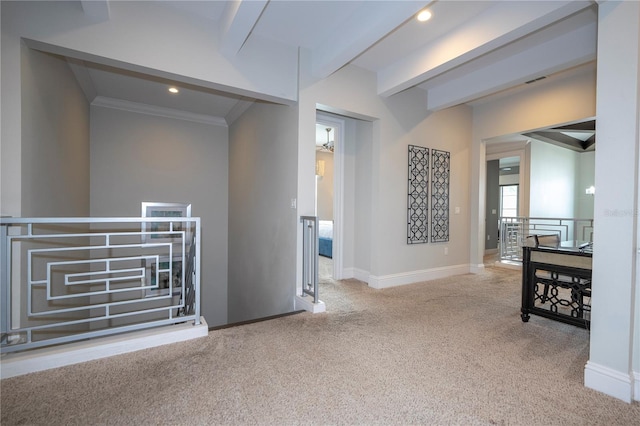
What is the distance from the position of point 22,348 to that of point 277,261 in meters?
2.29

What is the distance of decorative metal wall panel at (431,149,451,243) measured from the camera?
4371 millimetres

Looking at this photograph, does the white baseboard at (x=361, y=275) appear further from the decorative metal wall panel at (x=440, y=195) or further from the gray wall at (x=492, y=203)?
the gray wall at (x=492, y=203)

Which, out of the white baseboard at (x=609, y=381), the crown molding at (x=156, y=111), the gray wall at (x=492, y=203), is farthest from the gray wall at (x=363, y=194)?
the gray wall at (x=492, y=203)

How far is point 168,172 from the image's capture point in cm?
519

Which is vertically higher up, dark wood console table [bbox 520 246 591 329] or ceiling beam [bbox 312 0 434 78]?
ceiling beam [bbox 312 0 434 78]

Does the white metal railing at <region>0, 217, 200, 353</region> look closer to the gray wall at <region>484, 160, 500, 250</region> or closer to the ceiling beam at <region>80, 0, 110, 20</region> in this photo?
the ceiling beam at <region>80, 0, 110, 20</region>

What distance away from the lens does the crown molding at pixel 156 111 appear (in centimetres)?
459

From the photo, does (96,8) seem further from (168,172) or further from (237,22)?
(168,172)

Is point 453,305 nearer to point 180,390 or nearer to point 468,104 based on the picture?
point 180,390

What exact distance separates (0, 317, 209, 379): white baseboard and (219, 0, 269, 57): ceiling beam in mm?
2436

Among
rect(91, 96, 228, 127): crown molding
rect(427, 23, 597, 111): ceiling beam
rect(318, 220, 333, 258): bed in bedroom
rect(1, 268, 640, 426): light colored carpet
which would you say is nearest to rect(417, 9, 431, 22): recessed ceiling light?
rect(427, 23, 597, 111): ceiling beam

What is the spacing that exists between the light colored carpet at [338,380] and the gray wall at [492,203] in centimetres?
574

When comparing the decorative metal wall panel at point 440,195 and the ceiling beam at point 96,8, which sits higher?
the ceiling beam at point 96,8

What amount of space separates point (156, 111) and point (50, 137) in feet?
8.33
